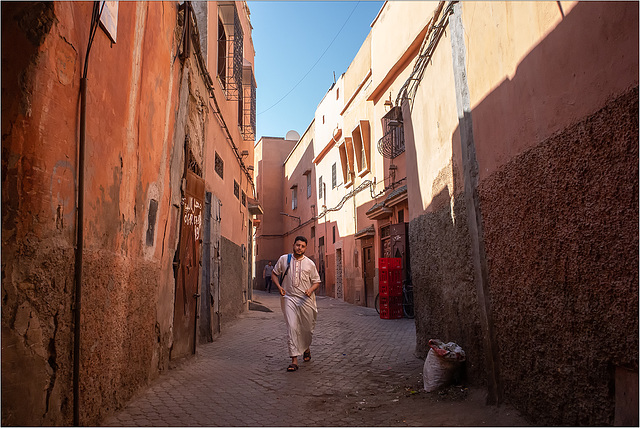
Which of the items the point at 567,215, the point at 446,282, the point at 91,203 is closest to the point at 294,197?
the point at 446,282

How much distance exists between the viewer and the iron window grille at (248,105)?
14.5 metres

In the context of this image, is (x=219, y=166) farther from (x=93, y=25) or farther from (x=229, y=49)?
(x=93, y=25)

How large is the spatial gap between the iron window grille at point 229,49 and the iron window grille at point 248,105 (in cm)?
228

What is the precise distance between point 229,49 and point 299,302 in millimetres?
6986

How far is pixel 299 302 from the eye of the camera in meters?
6.59

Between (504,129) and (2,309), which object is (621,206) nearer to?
(504,129)

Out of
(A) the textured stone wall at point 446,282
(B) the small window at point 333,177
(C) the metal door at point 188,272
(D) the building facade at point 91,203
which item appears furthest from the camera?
(B) the small window at point 333,177

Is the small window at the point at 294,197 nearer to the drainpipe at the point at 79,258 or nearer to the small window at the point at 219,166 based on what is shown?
the small window at the point at 219,166

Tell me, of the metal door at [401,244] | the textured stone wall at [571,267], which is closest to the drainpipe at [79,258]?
the textured stone wall at [571,267]

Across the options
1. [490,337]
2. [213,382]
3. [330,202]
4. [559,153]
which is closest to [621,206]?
[559,153]

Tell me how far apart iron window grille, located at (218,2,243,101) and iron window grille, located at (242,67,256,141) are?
228cm

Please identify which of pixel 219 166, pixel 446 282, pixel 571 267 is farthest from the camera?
pixel 219 166

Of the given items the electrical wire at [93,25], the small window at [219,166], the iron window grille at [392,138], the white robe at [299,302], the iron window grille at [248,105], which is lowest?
the white robe at [299,302]

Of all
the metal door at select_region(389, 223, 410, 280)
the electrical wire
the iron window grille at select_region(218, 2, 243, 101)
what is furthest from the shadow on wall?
the metal door at select_region(389, 223, 410, 280)
